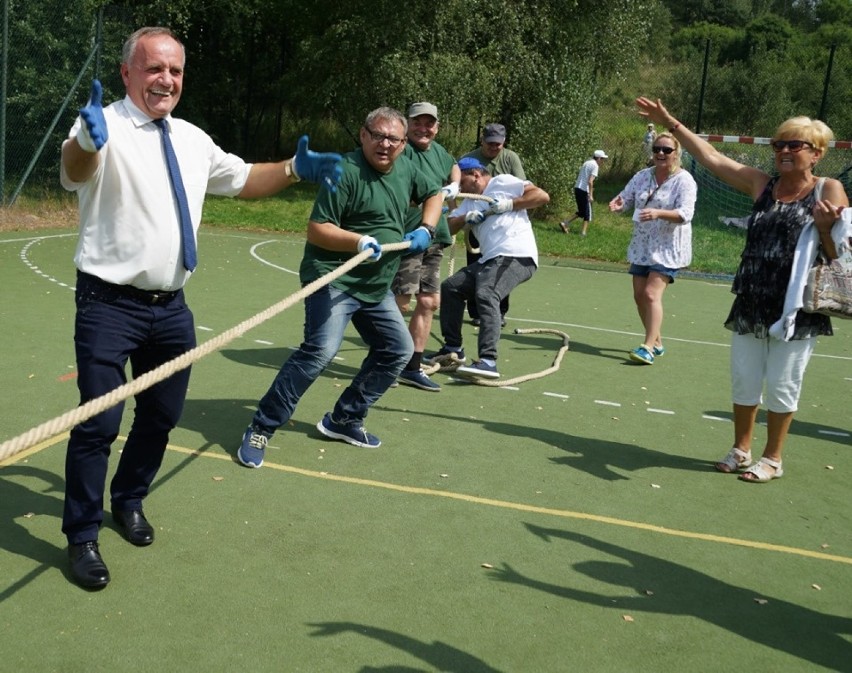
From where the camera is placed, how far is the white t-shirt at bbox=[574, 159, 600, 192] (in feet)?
64.6

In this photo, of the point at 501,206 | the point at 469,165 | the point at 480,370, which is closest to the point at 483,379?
the point at 480,370

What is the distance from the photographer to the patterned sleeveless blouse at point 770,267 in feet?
18.2

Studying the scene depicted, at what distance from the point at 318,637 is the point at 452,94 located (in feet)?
57.8

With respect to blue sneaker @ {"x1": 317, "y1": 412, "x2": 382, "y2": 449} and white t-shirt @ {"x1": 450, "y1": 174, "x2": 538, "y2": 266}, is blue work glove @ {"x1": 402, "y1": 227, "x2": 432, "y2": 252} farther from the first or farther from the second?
white t-shirt @ {"x1": 450, "y1": 174, "x2": 538, "y2": 266}

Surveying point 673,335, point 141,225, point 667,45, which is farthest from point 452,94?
point 667,45

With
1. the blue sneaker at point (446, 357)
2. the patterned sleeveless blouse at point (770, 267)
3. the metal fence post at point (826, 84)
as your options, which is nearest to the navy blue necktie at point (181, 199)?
the patterned sleeveless blouse at point (770, 267)

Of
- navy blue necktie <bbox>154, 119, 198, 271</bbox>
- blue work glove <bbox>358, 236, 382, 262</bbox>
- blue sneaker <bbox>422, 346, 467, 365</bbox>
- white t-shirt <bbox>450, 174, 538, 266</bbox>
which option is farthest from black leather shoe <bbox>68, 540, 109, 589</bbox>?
white t-shirt <bbox>450, 174, 538, 266</bbox>

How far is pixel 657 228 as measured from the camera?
9.10 meters

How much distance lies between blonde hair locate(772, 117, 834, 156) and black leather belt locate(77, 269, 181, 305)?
3.28m

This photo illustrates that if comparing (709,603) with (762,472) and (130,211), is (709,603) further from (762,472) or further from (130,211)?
(130,211)

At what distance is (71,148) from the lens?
12.0 ft

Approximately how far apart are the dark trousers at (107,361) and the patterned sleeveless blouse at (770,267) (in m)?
3.08

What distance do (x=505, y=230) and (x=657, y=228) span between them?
5.82 feet

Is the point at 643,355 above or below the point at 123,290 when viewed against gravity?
below
